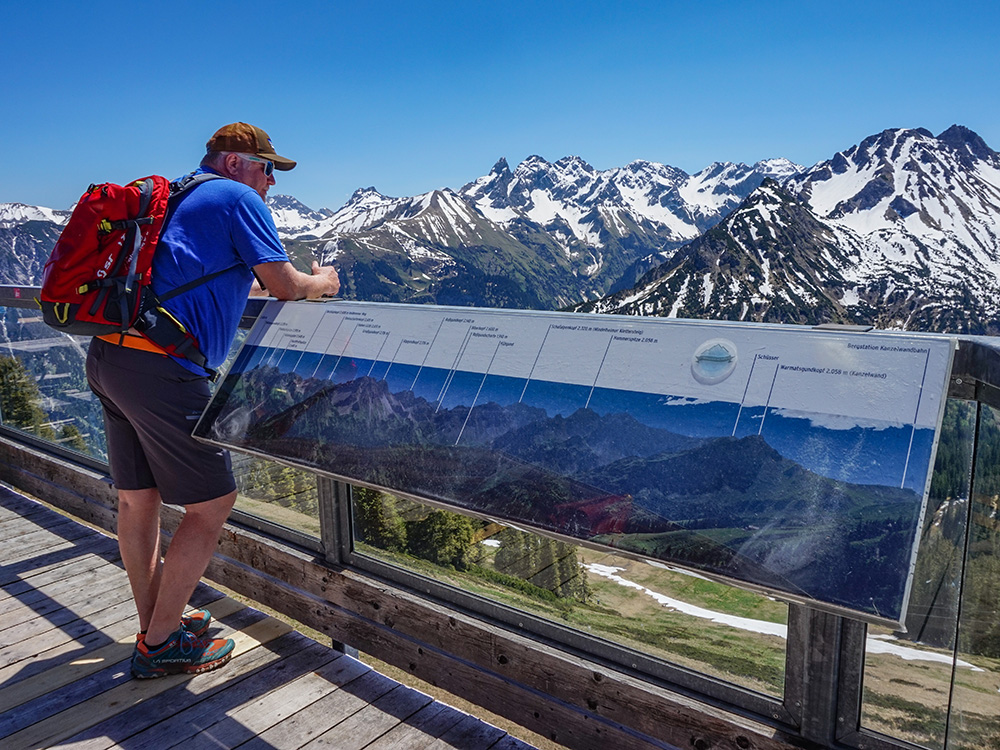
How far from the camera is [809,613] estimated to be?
2223mm

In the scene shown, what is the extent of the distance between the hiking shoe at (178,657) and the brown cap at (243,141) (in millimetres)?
2346

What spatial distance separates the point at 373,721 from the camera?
3.26 m

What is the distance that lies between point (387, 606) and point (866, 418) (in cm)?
244

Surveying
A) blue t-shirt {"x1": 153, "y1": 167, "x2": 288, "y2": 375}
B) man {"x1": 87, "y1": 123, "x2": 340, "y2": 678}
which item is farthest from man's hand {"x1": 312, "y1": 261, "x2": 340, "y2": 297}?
blue t-shirt {"x1": 153, "y1": 167, "x2": 288, "y2": 375}

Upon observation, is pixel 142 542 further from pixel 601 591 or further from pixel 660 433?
pixel 660 433

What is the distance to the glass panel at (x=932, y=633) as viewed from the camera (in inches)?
73.2

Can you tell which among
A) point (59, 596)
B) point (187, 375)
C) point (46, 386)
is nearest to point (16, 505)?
point (46, 386)

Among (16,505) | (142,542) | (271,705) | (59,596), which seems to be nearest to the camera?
→ (271,705)

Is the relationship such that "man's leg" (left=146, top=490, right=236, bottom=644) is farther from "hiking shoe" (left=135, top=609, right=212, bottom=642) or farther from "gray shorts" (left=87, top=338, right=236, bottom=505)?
"hiking shoe" (left=135, top=609, right=212, bottom=642)

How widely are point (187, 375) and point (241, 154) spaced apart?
1.01 m

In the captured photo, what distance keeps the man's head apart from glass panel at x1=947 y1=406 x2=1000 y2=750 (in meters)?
2.85

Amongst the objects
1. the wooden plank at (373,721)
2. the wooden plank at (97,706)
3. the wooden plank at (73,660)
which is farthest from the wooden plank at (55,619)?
the wooden plank at (373,721)

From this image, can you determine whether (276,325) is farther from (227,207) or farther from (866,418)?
(866,418)

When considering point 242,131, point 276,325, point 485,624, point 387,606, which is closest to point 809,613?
point 485,624
